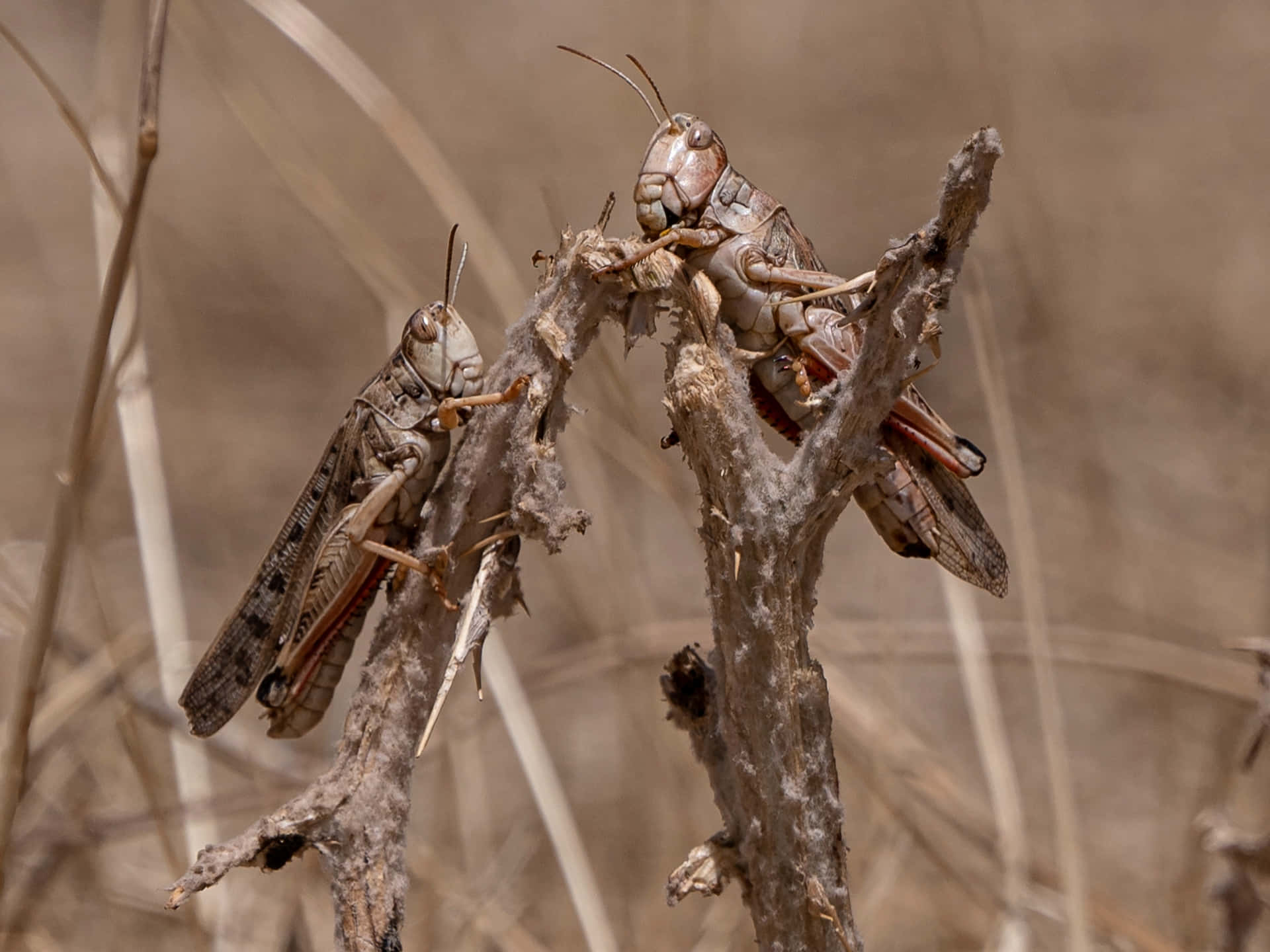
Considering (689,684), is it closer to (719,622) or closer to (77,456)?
(719,622)

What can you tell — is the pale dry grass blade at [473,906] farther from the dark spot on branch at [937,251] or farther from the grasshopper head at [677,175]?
the dark spot on branch at [937,251]

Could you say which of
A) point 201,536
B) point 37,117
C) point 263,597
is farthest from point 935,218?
point 37,117

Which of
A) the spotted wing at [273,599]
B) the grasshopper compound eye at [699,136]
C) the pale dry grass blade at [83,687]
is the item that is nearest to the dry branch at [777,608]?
the grasshopper compound eye at [699,136]

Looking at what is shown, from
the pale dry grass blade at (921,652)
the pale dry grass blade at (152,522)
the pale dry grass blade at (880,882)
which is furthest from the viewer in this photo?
the pale dry grass blade at (921,652)

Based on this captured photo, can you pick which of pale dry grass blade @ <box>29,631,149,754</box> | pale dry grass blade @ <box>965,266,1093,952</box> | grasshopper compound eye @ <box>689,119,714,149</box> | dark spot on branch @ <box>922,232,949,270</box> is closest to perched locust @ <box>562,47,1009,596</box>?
grasshopper compound eye @ <box>689,119,714,149</box>

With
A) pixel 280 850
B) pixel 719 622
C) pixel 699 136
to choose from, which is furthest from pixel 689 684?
pixel 699 136

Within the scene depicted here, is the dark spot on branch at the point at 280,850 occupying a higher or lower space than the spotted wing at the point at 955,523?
lower

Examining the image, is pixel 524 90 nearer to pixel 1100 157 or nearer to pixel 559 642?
pixel 1100 157
